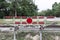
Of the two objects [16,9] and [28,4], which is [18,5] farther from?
[28,4]

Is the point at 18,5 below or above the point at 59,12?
above

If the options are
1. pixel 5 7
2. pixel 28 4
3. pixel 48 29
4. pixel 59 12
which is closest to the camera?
pixel 48 29

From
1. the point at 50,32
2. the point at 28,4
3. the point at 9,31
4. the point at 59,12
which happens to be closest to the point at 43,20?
the point at 50,32

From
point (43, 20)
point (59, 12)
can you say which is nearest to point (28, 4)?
point (59, 12)

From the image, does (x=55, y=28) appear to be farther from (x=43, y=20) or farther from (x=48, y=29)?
(x=43, y=20)

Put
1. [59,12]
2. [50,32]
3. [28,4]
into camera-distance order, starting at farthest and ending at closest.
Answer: [59,12] → [28,4] → [50,32]

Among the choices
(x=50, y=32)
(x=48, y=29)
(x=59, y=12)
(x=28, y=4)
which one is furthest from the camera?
(x=59, y=12)

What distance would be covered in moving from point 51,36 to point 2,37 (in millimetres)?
3206

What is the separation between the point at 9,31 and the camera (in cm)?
1388

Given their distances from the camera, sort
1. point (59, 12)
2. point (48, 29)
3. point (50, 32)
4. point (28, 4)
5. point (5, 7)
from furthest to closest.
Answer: point (59, 12) < point (28, 4) < point (5, 7) < point (50, 32) < point (48, 29)

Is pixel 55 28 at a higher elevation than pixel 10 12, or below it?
higher

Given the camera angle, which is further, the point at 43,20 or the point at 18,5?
the point at 18,5

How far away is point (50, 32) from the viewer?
1354cm

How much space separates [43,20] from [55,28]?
60.3 inches
